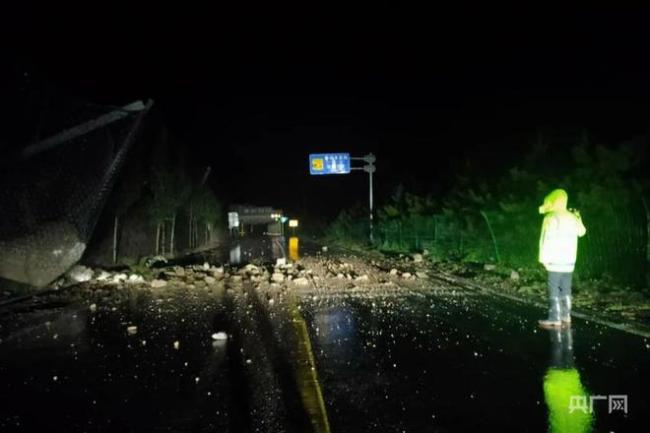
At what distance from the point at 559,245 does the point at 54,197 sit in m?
12.4

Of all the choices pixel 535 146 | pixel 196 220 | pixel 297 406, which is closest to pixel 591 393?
pixel 297 406

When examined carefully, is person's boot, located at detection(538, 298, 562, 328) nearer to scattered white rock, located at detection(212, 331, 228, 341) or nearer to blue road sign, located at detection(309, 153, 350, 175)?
scattered white rock, located at detection(212, 331, 228, 341)

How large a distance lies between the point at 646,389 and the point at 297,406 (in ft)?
11.7

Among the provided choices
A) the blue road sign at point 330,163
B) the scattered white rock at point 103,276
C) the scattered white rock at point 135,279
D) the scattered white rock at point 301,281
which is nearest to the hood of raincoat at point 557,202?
the scattered white rock at point 301,281

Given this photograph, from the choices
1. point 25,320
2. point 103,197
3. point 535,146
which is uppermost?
point 535,146

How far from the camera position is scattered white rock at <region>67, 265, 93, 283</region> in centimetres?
1627

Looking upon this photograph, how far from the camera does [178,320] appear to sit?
34.5 ft

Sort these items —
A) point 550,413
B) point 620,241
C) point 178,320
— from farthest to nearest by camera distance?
point 620,241 → point 178,320 → point 550,413

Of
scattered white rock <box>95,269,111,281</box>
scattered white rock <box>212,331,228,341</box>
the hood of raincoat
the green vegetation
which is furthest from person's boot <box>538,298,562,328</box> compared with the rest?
scattered white rock <box>95,269,111,281</box>

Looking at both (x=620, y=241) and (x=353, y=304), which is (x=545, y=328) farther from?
(x=620, y=241)

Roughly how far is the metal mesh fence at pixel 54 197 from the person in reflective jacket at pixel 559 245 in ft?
38.8

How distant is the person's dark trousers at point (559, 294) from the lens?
29.9 ft

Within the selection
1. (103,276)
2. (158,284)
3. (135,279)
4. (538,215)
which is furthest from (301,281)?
(538,215)

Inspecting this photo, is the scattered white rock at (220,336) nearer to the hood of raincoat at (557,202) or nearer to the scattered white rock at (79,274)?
the hood of raincoat at (557,202)
